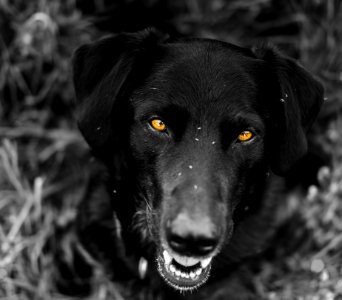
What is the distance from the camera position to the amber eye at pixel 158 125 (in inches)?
94.7

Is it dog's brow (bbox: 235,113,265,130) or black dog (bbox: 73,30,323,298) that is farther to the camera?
dog's brow (bbox: 235,113,265,130)

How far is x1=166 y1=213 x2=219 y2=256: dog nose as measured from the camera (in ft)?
6.90

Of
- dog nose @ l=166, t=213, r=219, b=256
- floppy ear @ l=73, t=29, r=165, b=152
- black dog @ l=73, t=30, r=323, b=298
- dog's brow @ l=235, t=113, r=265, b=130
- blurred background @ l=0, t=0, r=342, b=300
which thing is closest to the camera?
dog nose @ l=166, t=213, r=219, b=256

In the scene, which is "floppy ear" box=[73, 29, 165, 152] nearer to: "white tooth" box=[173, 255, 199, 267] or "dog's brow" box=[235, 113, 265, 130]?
"dog's brow" box=[235, 113, 265, 130]

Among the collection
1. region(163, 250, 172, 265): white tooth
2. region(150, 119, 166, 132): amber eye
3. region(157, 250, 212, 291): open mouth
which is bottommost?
region(157, 250, 212, 291): open mouth

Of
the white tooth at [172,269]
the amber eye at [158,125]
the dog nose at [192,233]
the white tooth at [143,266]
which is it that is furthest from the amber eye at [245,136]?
the white tooth at [143,266]

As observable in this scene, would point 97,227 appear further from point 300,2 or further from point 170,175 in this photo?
point 300,2

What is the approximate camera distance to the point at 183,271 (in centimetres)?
258

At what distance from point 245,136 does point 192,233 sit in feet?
1.98

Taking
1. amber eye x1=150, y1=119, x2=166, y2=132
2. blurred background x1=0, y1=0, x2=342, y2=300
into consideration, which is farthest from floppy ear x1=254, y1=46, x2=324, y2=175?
blurred background x1=0, y1=0, x2=342, y2=300

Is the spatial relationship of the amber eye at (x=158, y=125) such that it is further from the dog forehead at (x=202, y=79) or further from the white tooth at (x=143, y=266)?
the white tooth at (x=143, y=266)

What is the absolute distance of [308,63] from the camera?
403cm

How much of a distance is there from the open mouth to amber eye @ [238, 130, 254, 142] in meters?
0.64

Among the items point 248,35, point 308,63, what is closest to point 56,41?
point 248,35
